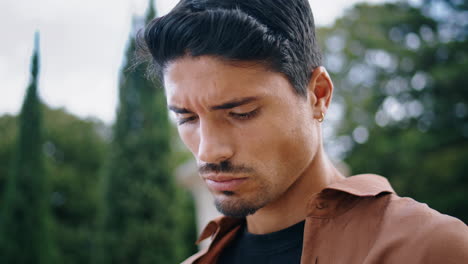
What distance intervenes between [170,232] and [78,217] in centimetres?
774

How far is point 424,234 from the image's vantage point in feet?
4.44

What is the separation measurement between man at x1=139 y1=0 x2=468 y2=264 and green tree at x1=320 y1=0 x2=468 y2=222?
11776 millimetres

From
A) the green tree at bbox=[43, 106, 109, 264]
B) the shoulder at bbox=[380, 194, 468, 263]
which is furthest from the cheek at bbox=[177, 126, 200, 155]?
the green tree at bbox=[43, 106, 109, 264]

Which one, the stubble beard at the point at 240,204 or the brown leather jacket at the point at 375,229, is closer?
the brown leather jacket at the point at 375,229

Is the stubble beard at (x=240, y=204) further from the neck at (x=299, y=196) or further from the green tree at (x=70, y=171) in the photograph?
the green tree at (x=70, y=171)

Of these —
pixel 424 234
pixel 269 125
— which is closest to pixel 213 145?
pixel 269 125

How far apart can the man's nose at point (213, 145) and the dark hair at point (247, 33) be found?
0.90ft

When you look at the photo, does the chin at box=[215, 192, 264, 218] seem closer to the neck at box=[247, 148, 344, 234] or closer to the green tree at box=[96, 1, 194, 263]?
the neck at box=[247, 148, 344, 234]

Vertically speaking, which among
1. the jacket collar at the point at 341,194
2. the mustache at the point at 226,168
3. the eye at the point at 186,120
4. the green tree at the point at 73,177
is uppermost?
the eye at the point at 186,120

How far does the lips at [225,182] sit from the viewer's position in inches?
67.6

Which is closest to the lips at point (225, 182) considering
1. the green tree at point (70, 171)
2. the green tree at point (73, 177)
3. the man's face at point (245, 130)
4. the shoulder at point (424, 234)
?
the man's face at point (245, 130)

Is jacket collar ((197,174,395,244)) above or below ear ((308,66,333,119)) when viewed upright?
below

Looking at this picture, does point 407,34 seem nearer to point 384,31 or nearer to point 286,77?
point 384,31

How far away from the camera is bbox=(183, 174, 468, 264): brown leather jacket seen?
4.33 ft
